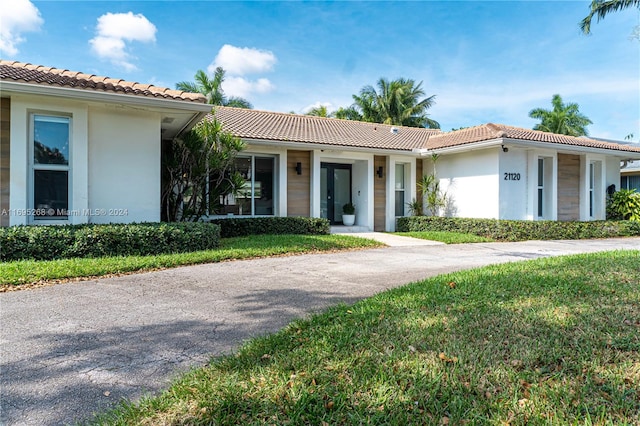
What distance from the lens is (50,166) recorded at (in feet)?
26.6

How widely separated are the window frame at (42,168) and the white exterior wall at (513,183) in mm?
13129

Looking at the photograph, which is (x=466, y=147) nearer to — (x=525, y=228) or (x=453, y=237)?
(x=525, y=228)

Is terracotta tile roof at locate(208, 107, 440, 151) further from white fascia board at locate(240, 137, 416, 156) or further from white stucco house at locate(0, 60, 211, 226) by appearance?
white stucco house at locate(0, 60, 211, 226)

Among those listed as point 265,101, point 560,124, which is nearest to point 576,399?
point 265,101

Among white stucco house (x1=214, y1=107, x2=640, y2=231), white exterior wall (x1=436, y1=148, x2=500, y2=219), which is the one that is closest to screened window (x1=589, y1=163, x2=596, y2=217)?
white stucco house (x1=214, y1=107, x2=640, y2=231)

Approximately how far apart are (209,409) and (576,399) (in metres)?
2.31

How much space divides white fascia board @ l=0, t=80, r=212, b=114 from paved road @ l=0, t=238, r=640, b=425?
3915mm

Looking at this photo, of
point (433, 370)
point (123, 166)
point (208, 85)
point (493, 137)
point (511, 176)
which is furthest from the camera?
point (208, 85)

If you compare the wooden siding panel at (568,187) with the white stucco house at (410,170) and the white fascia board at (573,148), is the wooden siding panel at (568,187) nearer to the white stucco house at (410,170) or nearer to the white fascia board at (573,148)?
the white stucco house at (410,170)

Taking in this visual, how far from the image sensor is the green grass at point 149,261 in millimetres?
5820

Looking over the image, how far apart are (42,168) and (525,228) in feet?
46.3

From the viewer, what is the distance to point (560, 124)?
34.7 meters

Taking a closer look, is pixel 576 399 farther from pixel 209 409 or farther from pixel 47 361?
pixel 47 361

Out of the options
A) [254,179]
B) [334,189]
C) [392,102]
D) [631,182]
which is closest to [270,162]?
[254,179]
